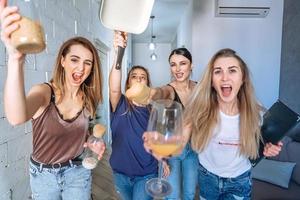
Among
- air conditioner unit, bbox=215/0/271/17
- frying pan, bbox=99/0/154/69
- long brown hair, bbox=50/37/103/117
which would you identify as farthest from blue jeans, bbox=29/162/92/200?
Answer: air conditioner unit, bbox=215/0/271/17

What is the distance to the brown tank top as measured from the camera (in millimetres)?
1053

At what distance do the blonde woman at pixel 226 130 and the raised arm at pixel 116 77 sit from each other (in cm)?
36

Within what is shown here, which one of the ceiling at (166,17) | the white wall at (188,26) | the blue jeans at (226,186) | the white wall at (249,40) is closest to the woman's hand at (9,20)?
the blue jeans at (226,186)

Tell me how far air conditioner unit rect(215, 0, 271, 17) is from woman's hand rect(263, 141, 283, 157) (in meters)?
2.50

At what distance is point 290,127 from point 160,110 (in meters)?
0.59

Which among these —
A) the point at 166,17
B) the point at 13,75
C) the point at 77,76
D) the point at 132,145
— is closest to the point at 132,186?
the point at 132,145

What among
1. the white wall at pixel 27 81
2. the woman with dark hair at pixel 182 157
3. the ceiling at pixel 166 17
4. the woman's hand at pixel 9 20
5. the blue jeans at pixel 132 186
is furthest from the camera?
the ceiling at pixel 166 17

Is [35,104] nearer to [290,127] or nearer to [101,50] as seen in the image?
[290,127]

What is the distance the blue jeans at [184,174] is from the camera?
5.81 feet

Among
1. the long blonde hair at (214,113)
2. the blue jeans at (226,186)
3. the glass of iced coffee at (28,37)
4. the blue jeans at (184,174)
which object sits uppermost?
the glass of iced coffee at (28,37)

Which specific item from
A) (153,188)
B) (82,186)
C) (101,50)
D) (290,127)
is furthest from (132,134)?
(101,50)

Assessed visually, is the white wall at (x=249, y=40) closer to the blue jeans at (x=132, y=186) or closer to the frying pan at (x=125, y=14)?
the blue jeans at (x=132, y=186)

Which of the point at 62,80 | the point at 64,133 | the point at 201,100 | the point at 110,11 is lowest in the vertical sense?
the point at 64,133

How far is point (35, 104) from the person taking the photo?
91 centimetres
